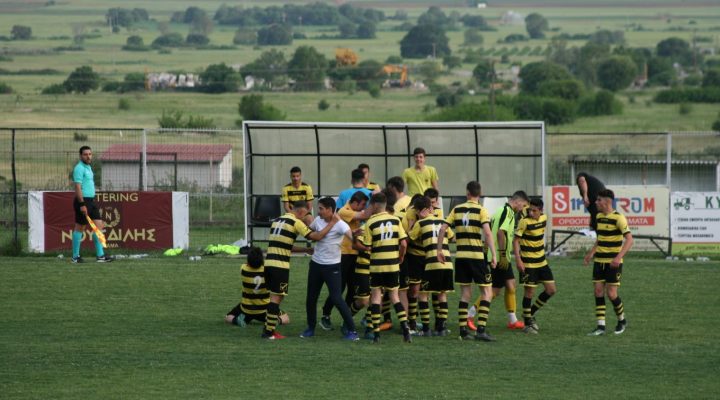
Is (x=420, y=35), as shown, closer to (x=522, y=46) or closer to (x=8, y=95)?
(x=522, y=46)

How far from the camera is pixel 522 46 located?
511ft

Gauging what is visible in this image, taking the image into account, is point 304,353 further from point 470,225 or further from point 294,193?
point 294,193

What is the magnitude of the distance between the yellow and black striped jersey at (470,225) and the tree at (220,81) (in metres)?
80.9

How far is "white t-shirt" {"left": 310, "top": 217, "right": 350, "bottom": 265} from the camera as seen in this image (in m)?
13.3

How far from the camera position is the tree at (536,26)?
172375 mm

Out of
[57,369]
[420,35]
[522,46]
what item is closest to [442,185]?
[57,369]

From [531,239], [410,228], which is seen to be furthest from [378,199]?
[531,239]

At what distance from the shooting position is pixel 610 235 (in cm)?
1387

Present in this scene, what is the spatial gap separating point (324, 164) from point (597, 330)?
10.3 m

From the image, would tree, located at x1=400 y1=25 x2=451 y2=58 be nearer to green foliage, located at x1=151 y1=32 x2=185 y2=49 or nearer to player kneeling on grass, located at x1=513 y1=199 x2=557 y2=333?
green foliage, located at x1=151 y1=32 x2=185 y2=49

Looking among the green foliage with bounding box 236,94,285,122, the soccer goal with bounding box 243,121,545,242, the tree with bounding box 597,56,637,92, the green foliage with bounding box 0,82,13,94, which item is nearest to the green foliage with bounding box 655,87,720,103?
the tree with bounding box 597,56,637,92

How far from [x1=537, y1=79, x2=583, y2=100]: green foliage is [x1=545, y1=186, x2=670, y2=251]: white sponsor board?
201 ft

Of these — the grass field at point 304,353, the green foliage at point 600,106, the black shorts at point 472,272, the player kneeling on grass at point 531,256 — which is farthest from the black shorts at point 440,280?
the green foliage at point 600,106

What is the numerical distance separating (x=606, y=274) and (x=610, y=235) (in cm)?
46
